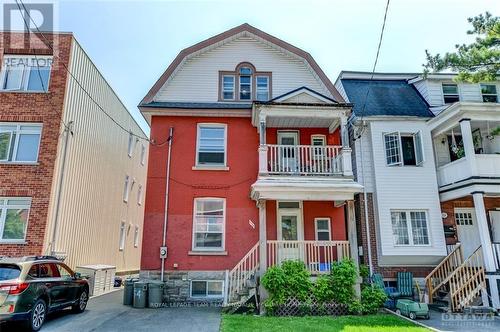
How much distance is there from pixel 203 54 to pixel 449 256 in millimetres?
13402

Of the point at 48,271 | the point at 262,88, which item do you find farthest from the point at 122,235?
the point at 262,88

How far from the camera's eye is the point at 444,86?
53.9 ft

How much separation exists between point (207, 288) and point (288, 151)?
21.2ft

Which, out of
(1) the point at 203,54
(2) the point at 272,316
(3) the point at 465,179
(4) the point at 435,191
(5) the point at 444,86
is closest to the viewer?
(2) the point at 272,316

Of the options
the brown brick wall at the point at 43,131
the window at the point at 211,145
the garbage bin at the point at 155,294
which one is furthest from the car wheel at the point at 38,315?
the window at the point at 211,145

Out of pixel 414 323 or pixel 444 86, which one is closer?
pixel 414 323

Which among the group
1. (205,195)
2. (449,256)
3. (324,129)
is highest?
(324,129)

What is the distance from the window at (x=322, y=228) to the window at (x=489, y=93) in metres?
10.2

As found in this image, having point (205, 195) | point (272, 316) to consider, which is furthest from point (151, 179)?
point (272, 316)

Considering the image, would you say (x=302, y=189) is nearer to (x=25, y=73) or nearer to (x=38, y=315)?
(x=38, y=315)

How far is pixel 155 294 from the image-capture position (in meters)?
11.9

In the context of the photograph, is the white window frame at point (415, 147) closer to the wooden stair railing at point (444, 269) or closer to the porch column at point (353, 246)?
the wooden stair railing at point (444, 269)

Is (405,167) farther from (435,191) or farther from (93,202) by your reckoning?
(93,202)

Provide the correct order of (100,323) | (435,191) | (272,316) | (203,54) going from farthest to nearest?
(203,54) < (435,191) < (272,316) < (100,323)
